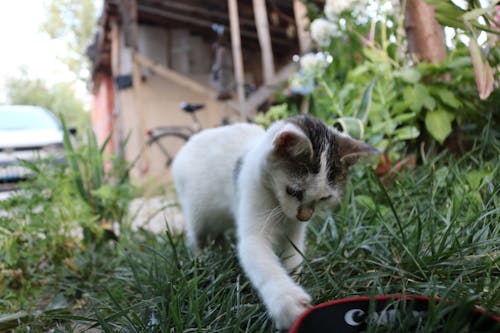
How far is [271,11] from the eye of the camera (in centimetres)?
844

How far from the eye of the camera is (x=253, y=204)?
175cm

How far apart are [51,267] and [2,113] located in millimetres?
5267

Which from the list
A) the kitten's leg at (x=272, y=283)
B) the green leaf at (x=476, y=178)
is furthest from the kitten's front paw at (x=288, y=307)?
the green leaf at (x=476, y=178)

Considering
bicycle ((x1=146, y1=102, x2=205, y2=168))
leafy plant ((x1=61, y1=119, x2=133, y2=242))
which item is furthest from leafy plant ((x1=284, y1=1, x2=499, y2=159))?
bicycle ((x1=146, y1=102, x2=205, y2=168))

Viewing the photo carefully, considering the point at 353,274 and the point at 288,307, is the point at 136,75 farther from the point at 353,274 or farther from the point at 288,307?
the point at 288,307

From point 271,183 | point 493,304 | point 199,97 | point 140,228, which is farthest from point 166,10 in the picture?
point 493,304

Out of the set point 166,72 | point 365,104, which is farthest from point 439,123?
point 166,72

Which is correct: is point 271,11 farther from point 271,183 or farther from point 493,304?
point 493,304

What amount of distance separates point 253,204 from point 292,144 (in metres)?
0.36

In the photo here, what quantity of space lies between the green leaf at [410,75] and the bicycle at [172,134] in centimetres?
416

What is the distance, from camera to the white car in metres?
4.86

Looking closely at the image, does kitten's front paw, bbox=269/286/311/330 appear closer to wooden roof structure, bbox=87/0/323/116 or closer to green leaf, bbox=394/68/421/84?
green leaf, bbox=394/68/421/84

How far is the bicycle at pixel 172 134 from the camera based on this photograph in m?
6.78

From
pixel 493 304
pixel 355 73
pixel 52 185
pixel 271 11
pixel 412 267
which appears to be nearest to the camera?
pixel 493 304
